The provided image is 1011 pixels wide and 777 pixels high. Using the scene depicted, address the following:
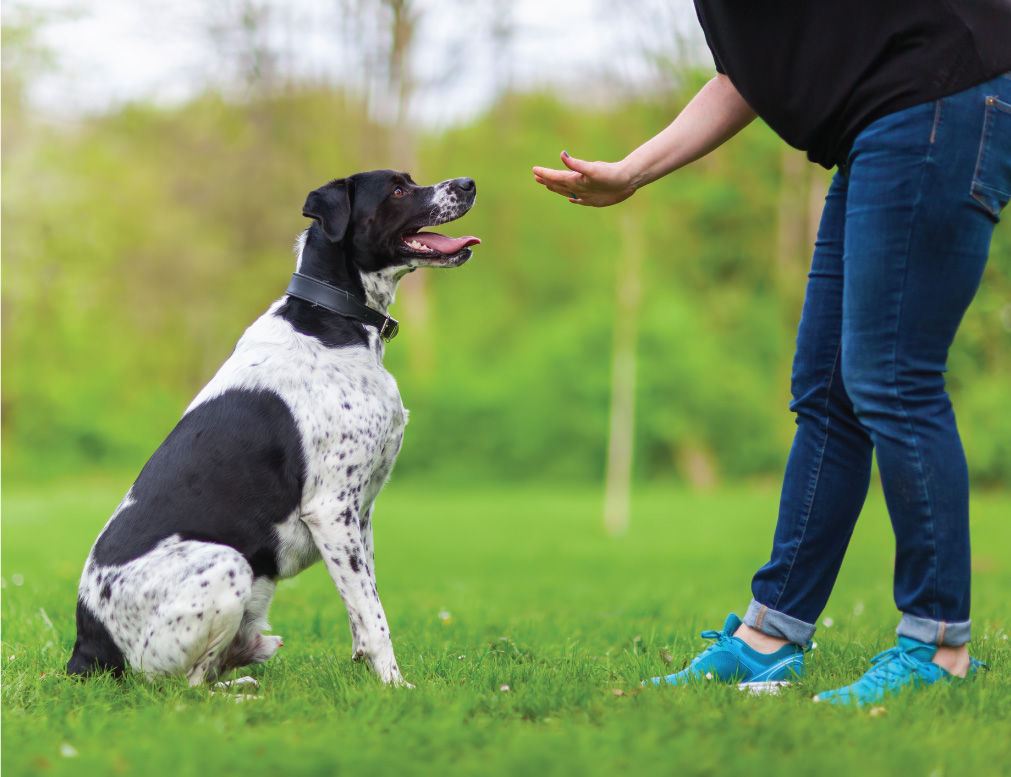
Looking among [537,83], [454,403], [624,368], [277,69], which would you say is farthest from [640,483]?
[277,69]

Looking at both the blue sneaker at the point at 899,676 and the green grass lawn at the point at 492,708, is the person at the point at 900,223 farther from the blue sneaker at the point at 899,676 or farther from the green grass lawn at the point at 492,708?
the green grass lawn at the point at 492,708

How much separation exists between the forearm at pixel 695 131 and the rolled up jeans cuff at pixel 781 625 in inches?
53.2

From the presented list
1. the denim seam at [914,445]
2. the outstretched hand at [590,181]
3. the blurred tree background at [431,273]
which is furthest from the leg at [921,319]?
the blurred tree background at [431,273]

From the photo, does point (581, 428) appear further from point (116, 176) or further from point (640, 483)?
point (116, 176)

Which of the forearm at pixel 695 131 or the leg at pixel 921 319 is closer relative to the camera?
the leg at pixel 921 319

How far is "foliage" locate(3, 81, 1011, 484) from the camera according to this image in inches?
804

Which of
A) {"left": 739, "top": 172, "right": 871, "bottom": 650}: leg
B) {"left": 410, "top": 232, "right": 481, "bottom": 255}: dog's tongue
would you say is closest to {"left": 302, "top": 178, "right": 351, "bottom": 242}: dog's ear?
{"left": 410, "top": 232, "right": 481, "bottom": 255}: dog's tongue

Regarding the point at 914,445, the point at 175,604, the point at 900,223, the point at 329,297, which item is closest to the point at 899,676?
the point at 914,445

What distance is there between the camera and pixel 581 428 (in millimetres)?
21266

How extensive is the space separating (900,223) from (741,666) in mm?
1338

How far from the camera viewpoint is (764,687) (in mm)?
2762

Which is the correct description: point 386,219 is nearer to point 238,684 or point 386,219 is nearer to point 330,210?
point 330,210

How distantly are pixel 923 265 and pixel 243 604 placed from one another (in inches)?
82.4

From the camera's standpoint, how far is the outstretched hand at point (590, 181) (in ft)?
9.94
